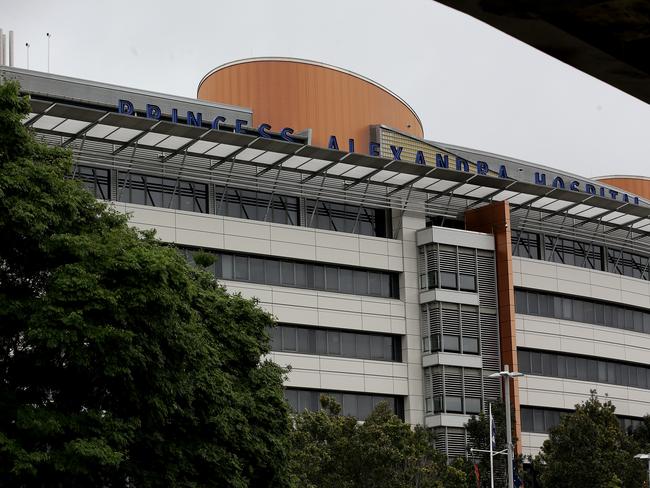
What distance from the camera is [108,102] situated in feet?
212

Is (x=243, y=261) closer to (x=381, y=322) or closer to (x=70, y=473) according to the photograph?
(x=381, y=322)

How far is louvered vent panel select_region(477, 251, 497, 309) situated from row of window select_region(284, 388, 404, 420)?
24.0ft

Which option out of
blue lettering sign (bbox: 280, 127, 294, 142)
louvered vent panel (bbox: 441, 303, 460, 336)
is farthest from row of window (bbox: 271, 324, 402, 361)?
blue lettering sign (bbox: 280, 127, 294, 142)

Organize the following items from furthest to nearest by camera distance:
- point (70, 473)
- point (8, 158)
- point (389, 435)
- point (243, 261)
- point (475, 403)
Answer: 1. point (475, 403)
2. point (243, 261)
3. point (389, 435)
4. point (8, 158)
5. point (70, 473)

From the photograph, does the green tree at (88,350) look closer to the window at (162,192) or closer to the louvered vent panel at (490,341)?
the window at (162,192)

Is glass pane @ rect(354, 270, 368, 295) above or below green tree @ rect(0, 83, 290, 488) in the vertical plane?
above

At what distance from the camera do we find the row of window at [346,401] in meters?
62.7

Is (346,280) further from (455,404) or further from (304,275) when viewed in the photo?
(455,404)

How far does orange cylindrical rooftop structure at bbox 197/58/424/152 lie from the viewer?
69312mm

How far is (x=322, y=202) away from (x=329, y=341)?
24.1ft

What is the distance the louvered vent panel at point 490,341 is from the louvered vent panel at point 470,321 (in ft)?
1.35

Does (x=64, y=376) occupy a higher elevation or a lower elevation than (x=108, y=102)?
lower

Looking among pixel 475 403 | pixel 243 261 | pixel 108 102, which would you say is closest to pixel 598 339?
pixel 475 403

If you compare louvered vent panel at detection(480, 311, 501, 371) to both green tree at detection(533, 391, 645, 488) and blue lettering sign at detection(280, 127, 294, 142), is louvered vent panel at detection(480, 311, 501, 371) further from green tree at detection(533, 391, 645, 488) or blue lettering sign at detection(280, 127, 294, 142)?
blue lettering sign at detection(280, 127, 294, 142)
